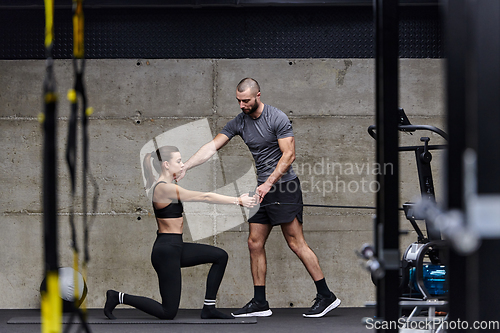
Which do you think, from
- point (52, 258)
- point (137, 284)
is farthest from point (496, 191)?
point (137, 284)

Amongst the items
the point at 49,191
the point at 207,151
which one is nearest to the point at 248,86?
the point at 207,151

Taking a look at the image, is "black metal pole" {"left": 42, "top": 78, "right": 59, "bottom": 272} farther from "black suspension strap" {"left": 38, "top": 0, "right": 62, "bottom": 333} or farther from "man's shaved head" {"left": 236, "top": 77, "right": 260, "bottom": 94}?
"man's shaved head" {"left": 236, "top": 77, "right": 260, "bottom": 94}

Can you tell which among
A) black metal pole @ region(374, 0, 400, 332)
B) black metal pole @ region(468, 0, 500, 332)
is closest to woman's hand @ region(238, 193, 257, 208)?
black metal pole @ region(374, 0, 400, 332)

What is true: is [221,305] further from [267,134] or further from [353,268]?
[267,134]

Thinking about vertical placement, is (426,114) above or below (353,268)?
above

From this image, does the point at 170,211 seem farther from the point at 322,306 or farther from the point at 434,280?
the point at 434,280

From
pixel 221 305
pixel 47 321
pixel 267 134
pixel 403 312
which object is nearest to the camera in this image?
pixel 47 321

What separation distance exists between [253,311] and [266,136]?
1354 mm

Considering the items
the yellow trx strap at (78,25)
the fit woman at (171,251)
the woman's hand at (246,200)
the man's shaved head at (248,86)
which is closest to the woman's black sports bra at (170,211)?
the fit woman at (171,251)

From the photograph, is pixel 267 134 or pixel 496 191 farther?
→ pixel 267 134

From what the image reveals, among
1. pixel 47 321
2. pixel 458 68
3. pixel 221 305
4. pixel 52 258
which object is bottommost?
pixel 221 305

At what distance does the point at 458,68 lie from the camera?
982 mm

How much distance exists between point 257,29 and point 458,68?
384cm

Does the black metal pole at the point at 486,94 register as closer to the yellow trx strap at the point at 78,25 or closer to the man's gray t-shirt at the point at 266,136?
the yellow trx strap at the point at 78,25
